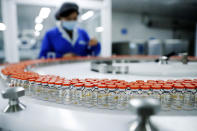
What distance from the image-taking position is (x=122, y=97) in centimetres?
81

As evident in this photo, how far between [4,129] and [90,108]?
0.44 metres

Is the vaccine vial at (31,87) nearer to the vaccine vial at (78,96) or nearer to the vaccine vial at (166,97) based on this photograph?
the vaccine vial at (78,96)

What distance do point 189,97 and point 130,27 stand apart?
8177mm

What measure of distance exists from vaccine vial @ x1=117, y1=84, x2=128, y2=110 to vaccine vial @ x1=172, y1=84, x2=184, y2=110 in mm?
235

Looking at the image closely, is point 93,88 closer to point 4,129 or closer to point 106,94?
point 106,94

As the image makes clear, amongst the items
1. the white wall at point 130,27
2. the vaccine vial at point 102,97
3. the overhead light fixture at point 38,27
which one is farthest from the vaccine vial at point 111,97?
the overhead light fixture at point 38,27

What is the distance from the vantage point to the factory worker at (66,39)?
8.59ft

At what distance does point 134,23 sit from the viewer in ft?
28.2

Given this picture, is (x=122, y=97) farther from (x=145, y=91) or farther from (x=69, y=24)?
(x=69, y=24)

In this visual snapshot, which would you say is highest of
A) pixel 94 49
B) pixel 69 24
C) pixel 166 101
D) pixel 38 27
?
pixel 38 27

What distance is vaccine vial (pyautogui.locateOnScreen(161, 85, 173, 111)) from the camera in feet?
2.50

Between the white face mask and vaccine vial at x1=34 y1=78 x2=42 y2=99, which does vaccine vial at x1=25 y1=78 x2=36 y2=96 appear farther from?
the white face mask

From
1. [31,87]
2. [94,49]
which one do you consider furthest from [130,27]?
[31,87]

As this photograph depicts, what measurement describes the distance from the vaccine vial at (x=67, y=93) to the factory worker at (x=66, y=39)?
1859 millimetres
